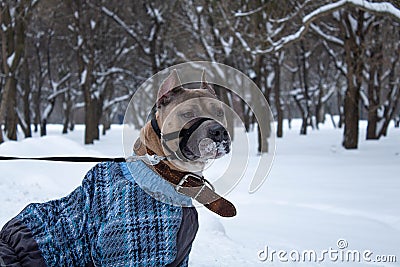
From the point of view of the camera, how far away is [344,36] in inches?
620

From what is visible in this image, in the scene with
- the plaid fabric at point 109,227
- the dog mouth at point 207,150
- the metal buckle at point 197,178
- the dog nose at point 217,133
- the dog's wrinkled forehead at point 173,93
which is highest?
the dog's wrinkled forehead at point 173,93

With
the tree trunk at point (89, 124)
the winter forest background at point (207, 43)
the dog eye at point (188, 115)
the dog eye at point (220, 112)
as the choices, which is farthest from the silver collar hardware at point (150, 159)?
the tree trunk at point (89, 124)

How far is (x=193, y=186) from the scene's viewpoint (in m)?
2.78

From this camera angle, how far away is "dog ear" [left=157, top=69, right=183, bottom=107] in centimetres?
271

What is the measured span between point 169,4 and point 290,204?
17.9 m

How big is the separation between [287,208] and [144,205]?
5.22m

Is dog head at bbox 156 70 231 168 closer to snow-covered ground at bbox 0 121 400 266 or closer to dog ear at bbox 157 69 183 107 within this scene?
dog ear at bbox 157 69 183 107

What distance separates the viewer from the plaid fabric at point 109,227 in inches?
100

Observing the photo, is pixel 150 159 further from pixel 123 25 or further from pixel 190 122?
pixel 123 25

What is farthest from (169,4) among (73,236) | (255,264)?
(73,236)

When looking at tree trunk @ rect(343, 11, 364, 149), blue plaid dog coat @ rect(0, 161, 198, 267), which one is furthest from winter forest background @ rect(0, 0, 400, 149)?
blue plaid dog coat @ rect(0, 161, 198, 267)

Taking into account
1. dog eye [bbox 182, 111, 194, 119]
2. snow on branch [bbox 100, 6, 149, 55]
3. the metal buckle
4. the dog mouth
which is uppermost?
snow on branch [bbox 100, 6, 149, 55]

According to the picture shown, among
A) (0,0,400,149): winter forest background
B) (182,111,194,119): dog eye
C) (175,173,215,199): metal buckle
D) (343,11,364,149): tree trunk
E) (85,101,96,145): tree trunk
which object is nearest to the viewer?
(182,111,194,119): dog eye

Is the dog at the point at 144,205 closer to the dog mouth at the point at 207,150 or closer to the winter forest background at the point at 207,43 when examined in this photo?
the dog mouth at the point at 207,150
